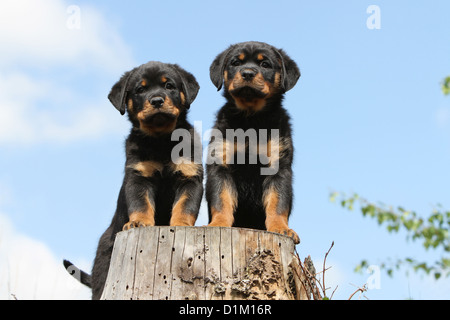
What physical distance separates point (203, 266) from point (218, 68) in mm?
2410

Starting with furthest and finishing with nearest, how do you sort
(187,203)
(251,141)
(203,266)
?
(251,141) → (187,203) → (203,266)

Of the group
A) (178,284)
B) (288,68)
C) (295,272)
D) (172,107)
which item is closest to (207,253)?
(178,284)

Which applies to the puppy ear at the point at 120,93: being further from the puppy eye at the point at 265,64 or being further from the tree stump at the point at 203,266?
the tree stump at the point at 203,266

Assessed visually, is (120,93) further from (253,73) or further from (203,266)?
(203,266)

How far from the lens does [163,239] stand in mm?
3426

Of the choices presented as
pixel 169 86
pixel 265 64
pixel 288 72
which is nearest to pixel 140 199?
pixel 169 86

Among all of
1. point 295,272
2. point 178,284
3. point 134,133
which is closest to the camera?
point 178,284

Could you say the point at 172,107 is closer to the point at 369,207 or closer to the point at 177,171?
the point at 177,171

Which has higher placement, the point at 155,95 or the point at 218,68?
the point at 218,68

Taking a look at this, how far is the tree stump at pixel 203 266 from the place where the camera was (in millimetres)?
3299

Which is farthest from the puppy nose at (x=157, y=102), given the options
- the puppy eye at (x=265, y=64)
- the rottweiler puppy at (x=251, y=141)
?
the puppy eye at (x=265, y=64)

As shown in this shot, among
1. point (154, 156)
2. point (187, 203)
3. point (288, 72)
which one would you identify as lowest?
→ point (187, 203)

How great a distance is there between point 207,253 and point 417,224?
4.15 metres

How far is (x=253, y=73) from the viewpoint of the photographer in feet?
16.0
